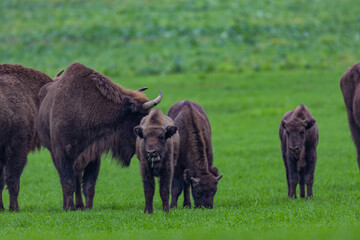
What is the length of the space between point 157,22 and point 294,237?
140ft

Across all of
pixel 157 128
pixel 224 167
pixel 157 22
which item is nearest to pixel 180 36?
pixel 157 22

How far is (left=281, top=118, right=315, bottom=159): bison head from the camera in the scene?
14.2 m

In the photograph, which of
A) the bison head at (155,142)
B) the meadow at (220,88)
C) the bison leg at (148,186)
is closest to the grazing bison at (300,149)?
the meadow at (220,88)

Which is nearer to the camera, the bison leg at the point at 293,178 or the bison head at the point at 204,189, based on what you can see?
the bison head at the point at 204,189

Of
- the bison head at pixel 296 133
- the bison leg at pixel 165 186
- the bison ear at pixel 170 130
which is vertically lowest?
the bison leg at pixel 165 186

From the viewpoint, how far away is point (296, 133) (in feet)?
46.7

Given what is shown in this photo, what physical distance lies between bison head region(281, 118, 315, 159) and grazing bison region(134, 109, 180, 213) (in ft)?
9.67

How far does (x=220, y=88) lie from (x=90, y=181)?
22923mm

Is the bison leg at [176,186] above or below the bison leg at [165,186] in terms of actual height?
below

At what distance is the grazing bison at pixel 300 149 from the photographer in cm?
1426

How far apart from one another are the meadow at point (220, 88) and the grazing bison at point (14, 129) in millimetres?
755

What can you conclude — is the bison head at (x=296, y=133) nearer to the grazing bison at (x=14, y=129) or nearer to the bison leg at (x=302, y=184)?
the bison leg at (x=302, y=184)

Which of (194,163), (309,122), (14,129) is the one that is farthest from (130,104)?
(309,122)

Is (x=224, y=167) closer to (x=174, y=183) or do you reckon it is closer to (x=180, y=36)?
(x=174, y=183)
